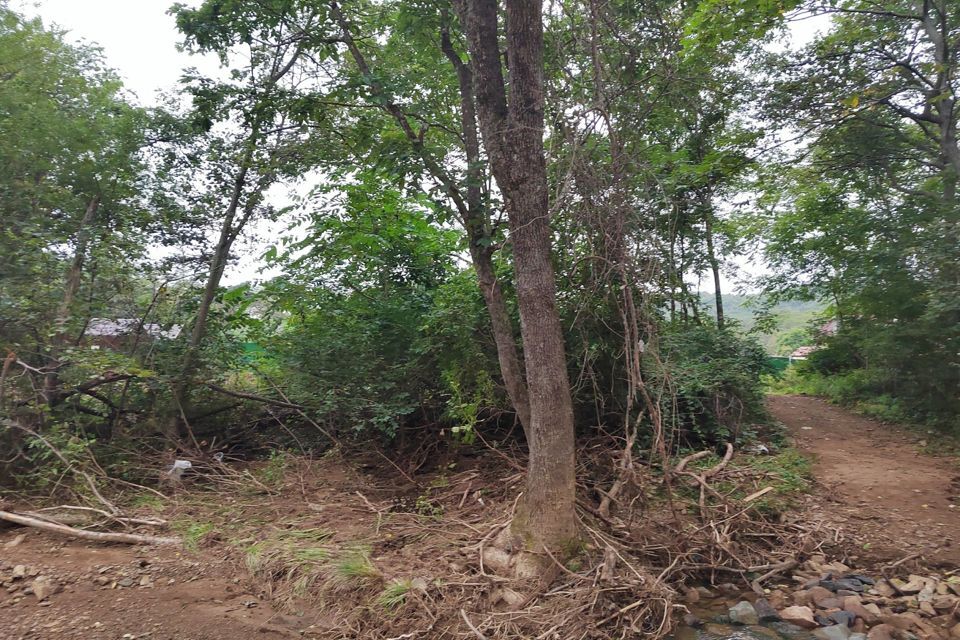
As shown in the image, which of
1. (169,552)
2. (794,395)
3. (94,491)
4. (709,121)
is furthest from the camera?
(794,395)

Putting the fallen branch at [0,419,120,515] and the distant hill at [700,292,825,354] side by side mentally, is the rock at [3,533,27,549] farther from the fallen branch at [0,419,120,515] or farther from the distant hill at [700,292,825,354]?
the distant hill at [700,292,825,354]

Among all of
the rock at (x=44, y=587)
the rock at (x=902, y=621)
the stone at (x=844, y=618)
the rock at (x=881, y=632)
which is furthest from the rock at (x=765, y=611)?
the rock at (x=44, y=587)

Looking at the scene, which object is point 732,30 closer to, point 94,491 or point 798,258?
point 798,258

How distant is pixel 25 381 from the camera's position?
633cm

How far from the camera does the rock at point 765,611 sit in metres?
4.29

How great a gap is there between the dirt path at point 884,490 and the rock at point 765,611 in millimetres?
1443

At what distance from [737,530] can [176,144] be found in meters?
8.28

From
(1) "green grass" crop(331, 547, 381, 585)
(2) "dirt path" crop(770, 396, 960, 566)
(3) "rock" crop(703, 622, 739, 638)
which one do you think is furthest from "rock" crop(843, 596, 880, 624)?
(1) "green grass" crop(331, 547, 381, 585)

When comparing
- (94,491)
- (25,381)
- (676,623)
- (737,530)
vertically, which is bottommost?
(676,623)

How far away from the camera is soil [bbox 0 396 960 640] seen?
13.0ft

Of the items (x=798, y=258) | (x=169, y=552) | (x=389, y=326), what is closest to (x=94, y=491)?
(x=169, y=552)

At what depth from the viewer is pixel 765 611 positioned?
4336 mm

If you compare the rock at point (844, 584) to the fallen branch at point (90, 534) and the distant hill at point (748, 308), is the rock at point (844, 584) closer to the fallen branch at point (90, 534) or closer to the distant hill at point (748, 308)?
the fallen branch at point (90, 534)

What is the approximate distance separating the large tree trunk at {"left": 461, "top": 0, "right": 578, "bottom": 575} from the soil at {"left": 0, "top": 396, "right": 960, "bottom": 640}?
77 cm
